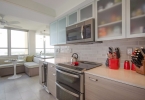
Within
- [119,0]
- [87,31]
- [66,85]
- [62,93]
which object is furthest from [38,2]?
[62,93]

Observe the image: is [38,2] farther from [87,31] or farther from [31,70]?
[31,70]

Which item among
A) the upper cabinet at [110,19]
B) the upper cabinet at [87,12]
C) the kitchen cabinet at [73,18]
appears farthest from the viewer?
the kitchen cabinet at [73,18]

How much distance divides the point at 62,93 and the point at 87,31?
4.42ft

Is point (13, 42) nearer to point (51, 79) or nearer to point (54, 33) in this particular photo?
point (54, 33)

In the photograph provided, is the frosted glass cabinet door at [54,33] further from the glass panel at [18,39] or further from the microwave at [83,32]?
the glass panel at [18,39]

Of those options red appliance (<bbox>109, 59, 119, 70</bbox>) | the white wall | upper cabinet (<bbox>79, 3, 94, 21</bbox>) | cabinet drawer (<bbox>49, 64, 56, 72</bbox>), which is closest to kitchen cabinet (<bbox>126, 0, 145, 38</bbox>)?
red appliance (<bbox>109, 59, 119, 70</bbox>)

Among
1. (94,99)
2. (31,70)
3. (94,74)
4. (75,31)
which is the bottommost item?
(31,70)

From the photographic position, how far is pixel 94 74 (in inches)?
44.0

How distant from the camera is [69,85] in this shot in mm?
1479

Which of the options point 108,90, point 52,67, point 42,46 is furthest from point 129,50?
point 42,46

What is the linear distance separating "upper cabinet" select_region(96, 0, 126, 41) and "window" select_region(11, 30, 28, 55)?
5.44 m

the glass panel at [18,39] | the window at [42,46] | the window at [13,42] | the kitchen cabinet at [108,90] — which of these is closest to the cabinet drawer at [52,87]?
the kitchen cabinet at [108,90]

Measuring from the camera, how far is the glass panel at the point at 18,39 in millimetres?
4969

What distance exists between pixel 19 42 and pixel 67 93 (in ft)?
17.3
